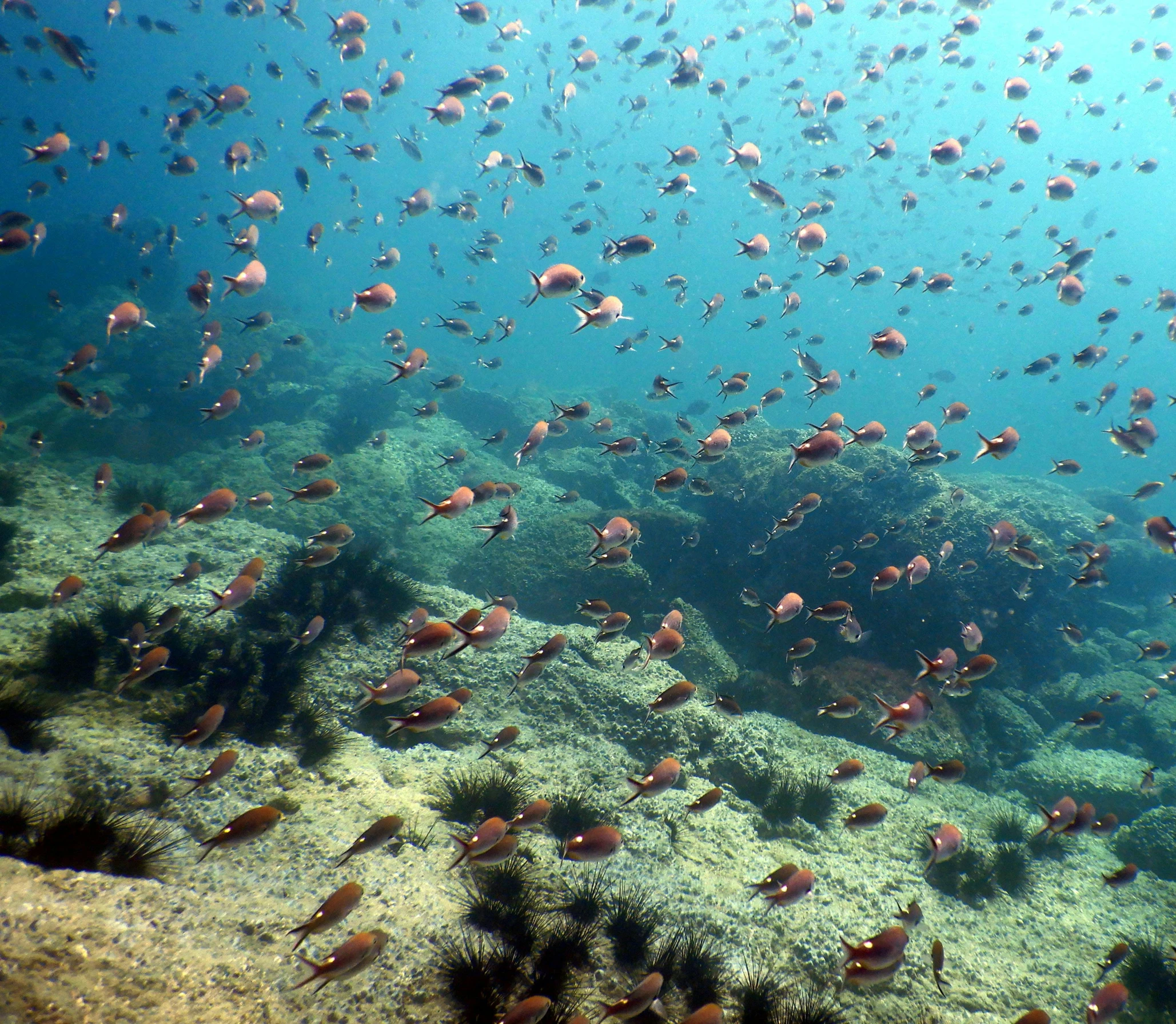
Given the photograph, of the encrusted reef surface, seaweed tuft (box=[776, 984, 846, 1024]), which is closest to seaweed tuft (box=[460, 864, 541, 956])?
the encrusted reef surface

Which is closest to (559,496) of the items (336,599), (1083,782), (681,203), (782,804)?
(336,599)

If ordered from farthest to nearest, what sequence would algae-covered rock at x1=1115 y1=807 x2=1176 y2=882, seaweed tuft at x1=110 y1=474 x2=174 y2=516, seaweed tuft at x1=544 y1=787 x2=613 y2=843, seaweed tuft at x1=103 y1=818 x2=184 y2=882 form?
1. seaweed tuft at x1=110 y1=474 x2=174 y2=516
2. algae-covered rock at x1=1115 y1=807 x2=1176 y2=882
3. seaweed tuft at x1=544 y1=787 x2=613 y2=843
4. seaweed tuft at x1=103 y1=818 x2=184 y2=882

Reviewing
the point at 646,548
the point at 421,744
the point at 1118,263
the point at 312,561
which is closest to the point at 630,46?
the point at 646,548

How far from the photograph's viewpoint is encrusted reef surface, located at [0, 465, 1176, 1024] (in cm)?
283

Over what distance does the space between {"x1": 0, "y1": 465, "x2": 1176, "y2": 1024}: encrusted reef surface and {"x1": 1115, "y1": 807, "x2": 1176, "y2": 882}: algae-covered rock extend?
29mm

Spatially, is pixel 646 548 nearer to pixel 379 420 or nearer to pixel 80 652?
pixel 80 652

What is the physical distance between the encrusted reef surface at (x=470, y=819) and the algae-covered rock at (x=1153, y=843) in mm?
29

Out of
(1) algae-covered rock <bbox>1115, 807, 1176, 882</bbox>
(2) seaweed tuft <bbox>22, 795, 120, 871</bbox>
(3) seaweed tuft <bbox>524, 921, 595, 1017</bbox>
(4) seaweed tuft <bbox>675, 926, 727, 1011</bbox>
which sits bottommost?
(1) algae-covered rock <bbox>1115, 807, 1176, 882</bbox>

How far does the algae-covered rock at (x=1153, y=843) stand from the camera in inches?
283

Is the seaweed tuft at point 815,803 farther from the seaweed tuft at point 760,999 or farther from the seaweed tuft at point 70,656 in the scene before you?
the seaweed tuft at point 70,656

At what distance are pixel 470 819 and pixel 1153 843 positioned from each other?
9.87 meters

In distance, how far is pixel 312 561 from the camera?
5.55 meters

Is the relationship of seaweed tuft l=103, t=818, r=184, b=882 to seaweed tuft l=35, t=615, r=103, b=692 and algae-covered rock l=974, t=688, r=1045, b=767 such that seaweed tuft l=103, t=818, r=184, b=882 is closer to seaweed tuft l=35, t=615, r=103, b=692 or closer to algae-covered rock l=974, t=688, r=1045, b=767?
seaweed tuft l=35, t=615, r=103, b=692

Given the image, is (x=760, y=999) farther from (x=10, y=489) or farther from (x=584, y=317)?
(x=10, y=489)
